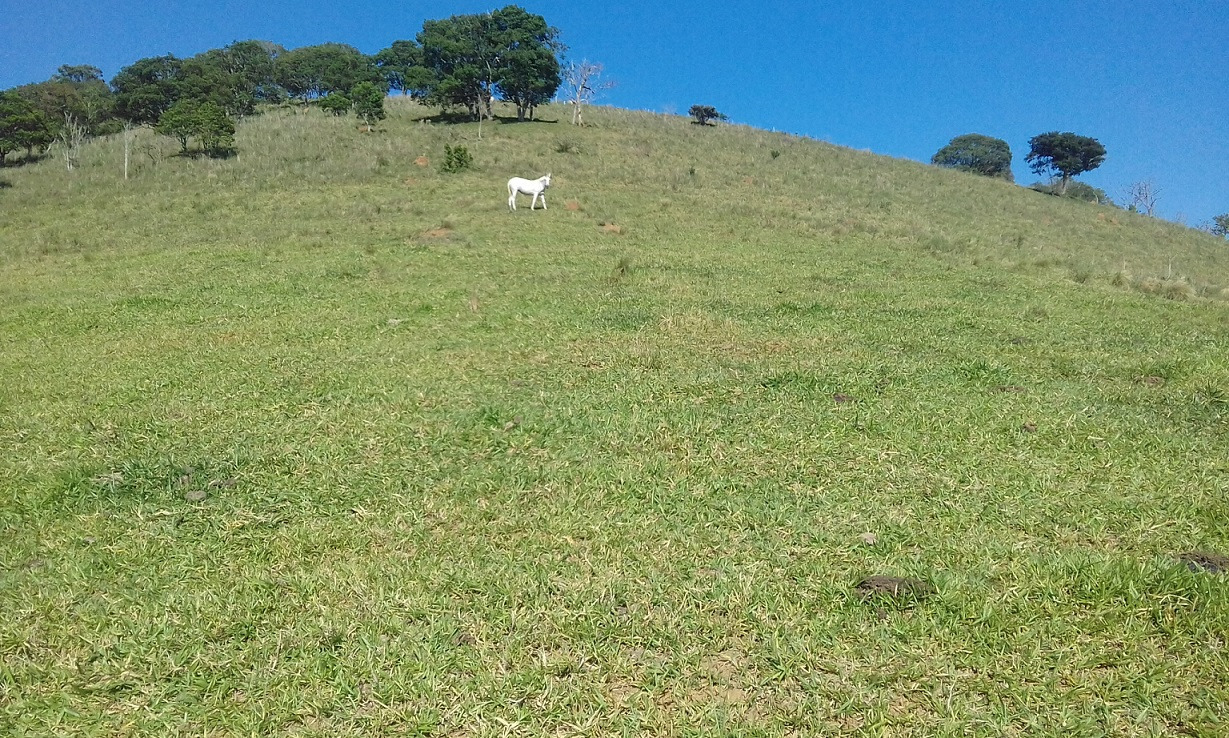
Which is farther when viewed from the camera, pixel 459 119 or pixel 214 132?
pixel 459 119

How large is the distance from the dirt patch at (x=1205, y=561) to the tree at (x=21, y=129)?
49813mm

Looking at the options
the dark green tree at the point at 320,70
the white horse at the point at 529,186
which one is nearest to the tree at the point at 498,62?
the dark green tree at the point at 320,70

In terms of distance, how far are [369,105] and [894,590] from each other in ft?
148

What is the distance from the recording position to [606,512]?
14.8 feet

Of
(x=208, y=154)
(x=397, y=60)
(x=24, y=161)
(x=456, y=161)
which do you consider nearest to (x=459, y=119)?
(x=208, y=154)

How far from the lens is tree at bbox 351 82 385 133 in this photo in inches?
1617

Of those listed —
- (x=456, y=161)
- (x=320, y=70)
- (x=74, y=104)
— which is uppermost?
(x=320, y=70)

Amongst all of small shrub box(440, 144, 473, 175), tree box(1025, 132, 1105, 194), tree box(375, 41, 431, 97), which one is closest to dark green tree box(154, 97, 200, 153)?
small shrub box(440, 144, 473, 175)

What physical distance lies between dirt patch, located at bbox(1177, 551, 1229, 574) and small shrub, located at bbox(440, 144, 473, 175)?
92.1 feet

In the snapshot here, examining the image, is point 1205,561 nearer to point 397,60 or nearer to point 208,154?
point 208,154

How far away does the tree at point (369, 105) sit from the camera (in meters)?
41.1

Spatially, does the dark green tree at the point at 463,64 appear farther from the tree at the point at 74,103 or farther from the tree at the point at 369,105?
the tree at the point at 74,103

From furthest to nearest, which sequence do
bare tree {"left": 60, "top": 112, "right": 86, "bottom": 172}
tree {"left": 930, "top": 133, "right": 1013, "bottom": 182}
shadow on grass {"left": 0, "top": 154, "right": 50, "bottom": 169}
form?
tree {"left": 930, "top": 133, "right": 1013, "bottom": 182} < shadow on grass {"left": 0, "top": 154, "right": 50, "bottom": 169} < bare tree {"left": 60, "top": 112, "right": 86, "bottom": 172}

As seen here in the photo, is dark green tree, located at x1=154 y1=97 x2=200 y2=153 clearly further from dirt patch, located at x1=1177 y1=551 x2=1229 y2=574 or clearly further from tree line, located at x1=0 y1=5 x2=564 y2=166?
dirt patch, located at x1=1177 y1=551 x2=1229 y2=574
